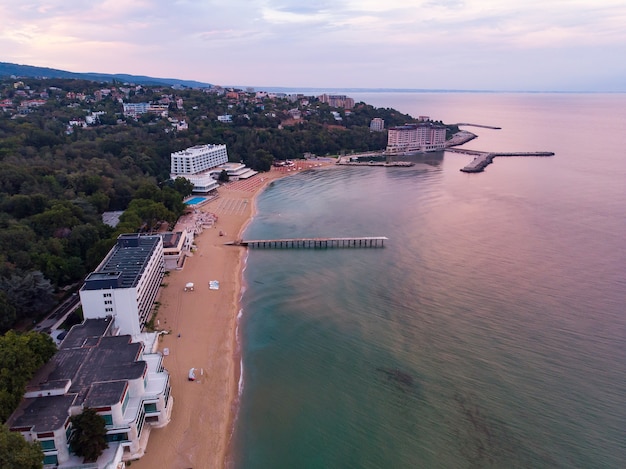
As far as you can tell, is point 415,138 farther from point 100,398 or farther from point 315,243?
point 100,398

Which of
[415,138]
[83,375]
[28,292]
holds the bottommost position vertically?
[83,375]

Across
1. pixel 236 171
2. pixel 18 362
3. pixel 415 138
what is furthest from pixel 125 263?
pixel 415 138

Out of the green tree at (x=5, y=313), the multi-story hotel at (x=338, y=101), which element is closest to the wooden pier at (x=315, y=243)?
the green tree at (x=5, y=313)

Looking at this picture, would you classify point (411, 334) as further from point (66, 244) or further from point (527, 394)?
point (66, 244)

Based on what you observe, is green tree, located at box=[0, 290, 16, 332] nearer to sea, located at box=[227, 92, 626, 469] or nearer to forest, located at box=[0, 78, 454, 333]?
forest, located at box=[0, 78, 454, 333]

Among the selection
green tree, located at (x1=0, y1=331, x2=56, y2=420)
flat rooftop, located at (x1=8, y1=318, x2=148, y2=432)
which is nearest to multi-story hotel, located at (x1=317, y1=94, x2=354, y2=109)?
flat rooftop, located at (x1=8, y1=318, x2=148, y2=432)
